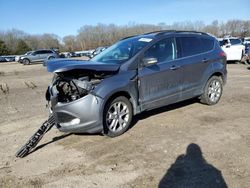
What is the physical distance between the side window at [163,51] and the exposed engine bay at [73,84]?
115 cm

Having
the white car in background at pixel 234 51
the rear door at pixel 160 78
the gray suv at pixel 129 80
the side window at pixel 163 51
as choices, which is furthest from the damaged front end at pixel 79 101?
the white car in background at pixel 234 51

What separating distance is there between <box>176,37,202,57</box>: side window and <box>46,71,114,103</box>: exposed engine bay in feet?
7.06

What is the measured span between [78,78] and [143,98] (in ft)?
4.59

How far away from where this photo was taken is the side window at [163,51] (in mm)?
6008

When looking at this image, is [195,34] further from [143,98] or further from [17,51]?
[17,51]

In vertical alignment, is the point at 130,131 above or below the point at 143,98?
below

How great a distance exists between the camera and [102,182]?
385 centimetres

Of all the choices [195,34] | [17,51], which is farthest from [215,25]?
[195,34]

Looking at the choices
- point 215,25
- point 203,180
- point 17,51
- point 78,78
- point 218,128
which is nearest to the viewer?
point 203,180

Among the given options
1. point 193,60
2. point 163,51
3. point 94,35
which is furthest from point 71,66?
point 94,35

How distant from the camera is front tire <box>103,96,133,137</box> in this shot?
5352 mm

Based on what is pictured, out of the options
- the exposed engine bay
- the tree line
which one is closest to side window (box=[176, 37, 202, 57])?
the exposed engine bay

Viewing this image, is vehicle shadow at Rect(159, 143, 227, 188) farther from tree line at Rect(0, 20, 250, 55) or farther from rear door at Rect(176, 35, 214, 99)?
tree line at Rect(0, 20, 250, 55)

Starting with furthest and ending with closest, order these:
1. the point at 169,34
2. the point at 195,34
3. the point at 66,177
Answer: the point at 195,34
the point at 169,34
the point at 66,177
